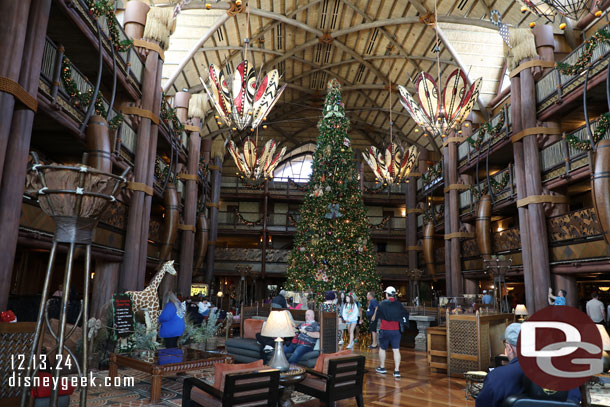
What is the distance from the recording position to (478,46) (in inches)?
699

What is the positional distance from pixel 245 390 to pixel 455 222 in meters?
15.4

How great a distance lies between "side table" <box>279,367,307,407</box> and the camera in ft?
14.6

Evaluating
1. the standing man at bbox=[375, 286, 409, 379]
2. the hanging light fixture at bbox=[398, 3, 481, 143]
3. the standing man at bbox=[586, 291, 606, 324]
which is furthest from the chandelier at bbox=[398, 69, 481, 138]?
the standing man at bbox=[586, 291, 606, 324]

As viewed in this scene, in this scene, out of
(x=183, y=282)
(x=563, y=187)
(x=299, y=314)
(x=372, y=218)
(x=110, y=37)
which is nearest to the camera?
(x=299, y=314)

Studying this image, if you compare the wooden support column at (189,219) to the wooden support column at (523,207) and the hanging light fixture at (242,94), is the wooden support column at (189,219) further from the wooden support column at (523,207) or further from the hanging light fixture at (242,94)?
the wooden support column at (523,207)

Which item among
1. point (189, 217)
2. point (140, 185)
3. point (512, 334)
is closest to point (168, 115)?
point (140, 185)

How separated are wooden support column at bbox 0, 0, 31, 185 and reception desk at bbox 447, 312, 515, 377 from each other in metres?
7.52

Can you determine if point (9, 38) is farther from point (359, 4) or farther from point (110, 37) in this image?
point (359, 4)

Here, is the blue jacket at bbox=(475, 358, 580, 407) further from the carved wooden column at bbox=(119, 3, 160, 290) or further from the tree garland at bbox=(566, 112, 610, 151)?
the carved wooden column at bbox=(119, 3, 160, 290)

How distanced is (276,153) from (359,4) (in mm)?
7761

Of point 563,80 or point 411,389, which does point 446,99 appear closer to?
point 563,80

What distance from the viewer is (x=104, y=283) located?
34.3 feet

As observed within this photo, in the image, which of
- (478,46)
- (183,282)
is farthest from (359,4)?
(183,282)
